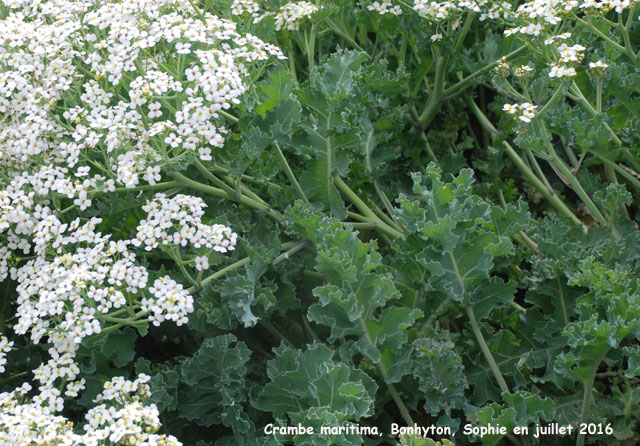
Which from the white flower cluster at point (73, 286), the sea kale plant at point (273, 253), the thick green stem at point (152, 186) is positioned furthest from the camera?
the thick green stem at point (152, 186)

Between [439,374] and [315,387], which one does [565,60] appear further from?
[315,387]

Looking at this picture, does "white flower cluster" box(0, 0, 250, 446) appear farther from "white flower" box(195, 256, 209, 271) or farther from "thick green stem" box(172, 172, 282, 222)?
"thick green stem" box(172, 172, 282, 222)

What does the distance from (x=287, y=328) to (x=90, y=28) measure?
195 centimetres

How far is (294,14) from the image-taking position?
14.1 feet

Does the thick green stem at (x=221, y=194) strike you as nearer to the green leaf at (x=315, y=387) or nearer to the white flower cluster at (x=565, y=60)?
the green leaf at (x=315, y=387)

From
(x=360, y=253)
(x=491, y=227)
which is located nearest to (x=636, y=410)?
(x=491, y=227)

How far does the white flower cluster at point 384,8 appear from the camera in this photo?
15.3 ft

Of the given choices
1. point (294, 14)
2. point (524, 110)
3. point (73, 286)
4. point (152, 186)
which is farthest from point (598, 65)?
point (73, 286)

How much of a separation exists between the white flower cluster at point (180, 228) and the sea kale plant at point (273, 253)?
12 mm

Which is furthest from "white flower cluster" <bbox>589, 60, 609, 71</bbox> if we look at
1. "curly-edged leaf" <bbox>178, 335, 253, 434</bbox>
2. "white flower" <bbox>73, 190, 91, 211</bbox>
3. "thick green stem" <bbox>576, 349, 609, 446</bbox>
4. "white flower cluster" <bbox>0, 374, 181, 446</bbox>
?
"white flower cluster" <bbox>0, 374, 181, 446</bbox>

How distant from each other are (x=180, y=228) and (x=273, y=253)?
20.9 inches

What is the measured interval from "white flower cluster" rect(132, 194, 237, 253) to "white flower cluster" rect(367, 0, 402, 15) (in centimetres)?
195

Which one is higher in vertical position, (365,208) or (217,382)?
(365,208)

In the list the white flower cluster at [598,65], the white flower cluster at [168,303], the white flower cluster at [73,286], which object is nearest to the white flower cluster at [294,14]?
the white flower cluster at [598,65]
